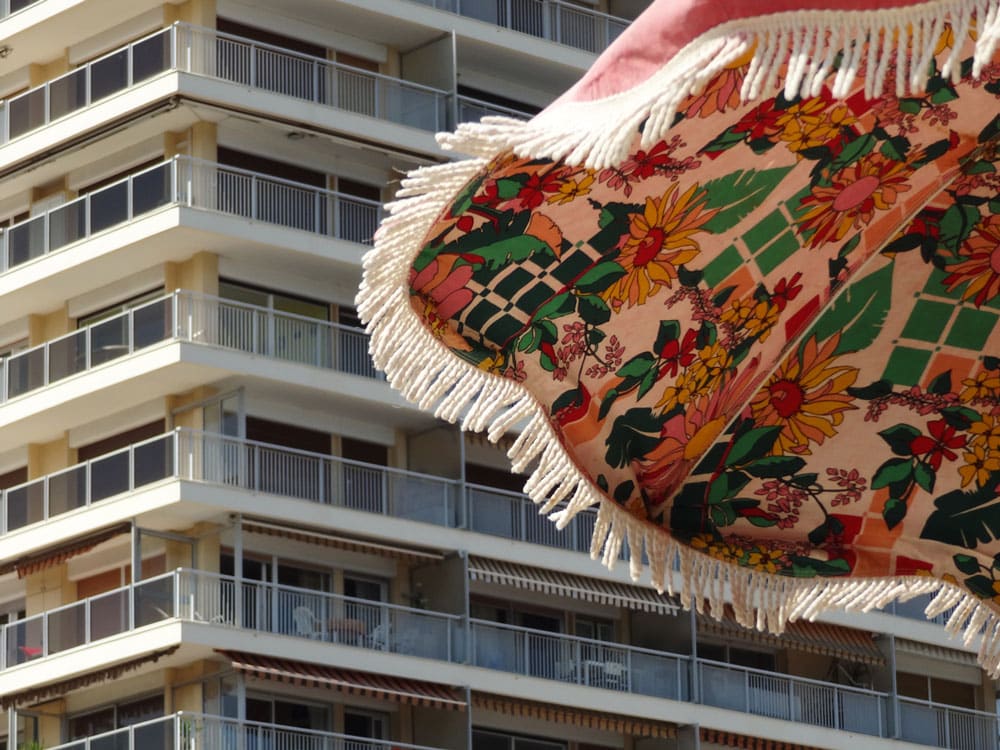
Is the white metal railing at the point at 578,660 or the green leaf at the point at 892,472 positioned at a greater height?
the white metal railing at the point at 578,660

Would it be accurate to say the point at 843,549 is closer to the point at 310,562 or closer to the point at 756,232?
the point at 756,232

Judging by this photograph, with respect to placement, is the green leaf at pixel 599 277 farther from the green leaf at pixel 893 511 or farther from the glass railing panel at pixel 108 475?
the glass railing panel at pixel 108 475

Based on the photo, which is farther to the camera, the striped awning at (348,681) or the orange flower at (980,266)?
the striped awning at (348,681)

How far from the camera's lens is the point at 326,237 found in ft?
120

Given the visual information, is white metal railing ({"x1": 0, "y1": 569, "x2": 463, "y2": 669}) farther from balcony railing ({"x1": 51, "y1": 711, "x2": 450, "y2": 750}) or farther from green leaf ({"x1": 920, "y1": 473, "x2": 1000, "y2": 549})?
green leaf ({"x1": 920, "y1": 473, "x2": 1000, "y2": 549})

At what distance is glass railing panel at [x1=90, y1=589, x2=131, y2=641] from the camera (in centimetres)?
3512

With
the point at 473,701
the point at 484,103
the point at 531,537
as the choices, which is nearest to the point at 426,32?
the point at 484,103

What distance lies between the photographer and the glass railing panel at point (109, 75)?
37250mm

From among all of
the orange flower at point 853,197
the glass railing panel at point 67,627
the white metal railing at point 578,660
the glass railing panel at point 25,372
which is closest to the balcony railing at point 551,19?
the glass railing panel at point 25,372

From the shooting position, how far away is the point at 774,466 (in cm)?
611

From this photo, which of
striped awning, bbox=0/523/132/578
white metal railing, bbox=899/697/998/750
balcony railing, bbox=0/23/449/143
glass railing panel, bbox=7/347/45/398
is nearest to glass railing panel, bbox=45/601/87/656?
striped awning, bbox=0/523/132/578

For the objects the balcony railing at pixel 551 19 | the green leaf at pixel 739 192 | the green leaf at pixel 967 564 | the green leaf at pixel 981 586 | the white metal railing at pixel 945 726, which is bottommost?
the green leaf at pixel 981 586

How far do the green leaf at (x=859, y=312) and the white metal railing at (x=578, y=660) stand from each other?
31551mm

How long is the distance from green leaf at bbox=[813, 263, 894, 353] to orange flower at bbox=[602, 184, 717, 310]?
48cm
